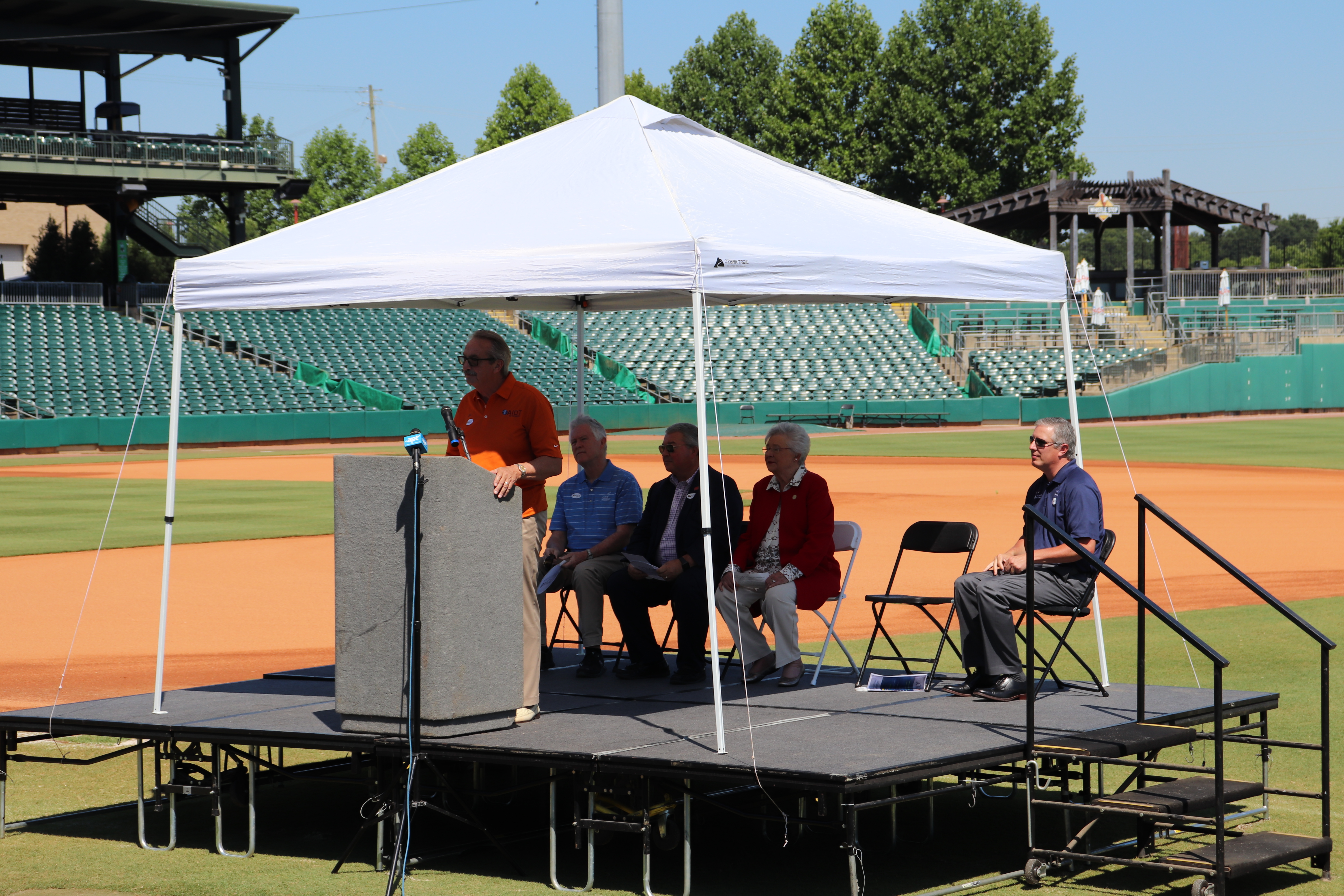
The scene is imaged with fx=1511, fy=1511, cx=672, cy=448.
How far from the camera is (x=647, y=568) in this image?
8.50m

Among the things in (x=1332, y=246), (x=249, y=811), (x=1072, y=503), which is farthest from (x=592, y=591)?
(x=1332, y=246)

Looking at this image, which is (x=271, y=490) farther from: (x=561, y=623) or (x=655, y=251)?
(x=655, y=251)

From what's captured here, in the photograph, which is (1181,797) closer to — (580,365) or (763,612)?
(763,612)

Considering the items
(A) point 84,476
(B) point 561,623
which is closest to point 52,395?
(A) point 84,476

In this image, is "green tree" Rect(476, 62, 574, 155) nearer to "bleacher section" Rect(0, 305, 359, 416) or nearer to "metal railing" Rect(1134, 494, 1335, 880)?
"bleacher section" Rect(0, 305, 359, 416)

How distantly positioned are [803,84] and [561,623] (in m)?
83.3

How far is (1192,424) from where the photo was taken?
5109 centimetres

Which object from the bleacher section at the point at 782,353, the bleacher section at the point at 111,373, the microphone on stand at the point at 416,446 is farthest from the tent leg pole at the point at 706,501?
the bleacher section at the point at 782,353

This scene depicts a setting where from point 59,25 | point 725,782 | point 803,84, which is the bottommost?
point 725,782

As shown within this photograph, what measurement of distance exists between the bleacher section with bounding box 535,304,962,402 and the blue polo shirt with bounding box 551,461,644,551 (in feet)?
137

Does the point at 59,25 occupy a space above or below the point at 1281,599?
above

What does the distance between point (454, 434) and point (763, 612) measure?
2191 millimetres

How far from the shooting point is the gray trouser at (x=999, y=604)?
296 inches

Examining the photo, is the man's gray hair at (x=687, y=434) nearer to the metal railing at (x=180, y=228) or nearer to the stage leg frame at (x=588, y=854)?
the stage leg frame at (x=588, y=854)
